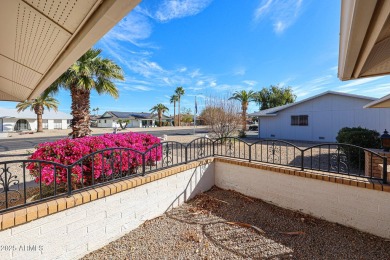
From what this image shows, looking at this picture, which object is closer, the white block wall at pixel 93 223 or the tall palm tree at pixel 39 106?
the white block wall at pixel 93 223

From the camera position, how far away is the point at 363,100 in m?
13.7

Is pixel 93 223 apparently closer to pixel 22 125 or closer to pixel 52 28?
pixel 52 28

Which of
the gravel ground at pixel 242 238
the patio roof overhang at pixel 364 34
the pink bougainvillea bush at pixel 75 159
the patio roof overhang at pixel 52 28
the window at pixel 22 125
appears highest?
the patio roof overhang at pixel 52 28

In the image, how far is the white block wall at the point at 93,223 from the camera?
84.9 inches

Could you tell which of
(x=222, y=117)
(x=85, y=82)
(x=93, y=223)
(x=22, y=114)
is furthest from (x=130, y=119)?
(x=93, y=223)

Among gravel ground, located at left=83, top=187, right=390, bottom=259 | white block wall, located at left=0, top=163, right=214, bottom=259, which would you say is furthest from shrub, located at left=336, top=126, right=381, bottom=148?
white block wall, located at left=0, top=163, right=214, bottom=259

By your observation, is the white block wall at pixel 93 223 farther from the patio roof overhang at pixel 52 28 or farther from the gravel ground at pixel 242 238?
the patio roof overhang at pixel 52 28

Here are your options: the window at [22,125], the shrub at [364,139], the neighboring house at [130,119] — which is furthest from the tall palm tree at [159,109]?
the shrub at [364,139]

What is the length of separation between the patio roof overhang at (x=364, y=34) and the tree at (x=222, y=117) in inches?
392

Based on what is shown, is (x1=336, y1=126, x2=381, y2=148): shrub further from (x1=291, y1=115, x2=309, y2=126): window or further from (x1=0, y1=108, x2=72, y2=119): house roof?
(x1=0, y1=108, x2=72, y2=119): house roof

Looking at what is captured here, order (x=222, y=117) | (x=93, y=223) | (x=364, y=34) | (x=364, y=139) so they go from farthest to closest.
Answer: (x=222, y=117), (x=364, y=139), (x=93, y=223), (x=364, y=34)

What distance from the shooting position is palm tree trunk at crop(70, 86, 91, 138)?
8.38 meters

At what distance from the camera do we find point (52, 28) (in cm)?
236

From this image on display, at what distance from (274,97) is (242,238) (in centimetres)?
3467
